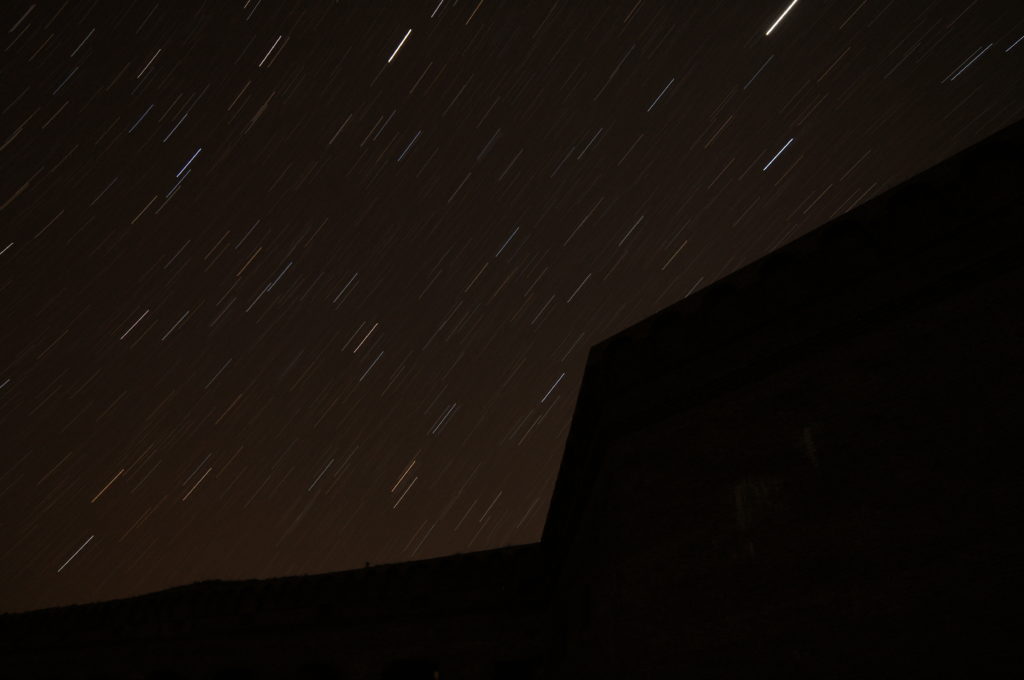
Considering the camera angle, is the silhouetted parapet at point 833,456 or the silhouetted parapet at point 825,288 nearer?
the silhouetted parapet at point 833,456

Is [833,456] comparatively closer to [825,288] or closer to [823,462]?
[823,462]

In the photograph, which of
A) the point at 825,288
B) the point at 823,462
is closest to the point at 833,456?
the point at 823,462

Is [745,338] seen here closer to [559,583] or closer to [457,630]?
[559,583]

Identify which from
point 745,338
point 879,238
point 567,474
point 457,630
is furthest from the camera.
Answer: point 457,630

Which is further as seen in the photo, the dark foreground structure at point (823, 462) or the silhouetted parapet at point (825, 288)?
the silhouetted parapet at point (825, 288)

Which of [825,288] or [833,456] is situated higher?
[825,288]

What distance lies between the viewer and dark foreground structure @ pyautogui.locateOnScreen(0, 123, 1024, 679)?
18.6 ft

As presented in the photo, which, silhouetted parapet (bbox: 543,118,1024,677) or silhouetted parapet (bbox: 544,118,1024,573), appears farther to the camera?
silhouetted parapet (bbox: 544,118,1024,573)

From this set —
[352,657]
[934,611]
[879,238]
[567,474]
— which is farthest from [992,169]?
[352,657]

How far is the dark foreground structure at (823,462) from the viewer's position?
568 centimetres

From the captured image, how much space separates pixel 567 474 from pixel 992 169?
20.9 feet

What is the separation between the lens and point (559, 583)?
10.5m

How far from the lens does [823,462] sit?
22.0ft

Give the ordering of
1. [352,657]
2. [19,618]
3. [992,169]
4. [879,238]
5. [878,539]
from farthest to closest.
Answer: [19,618]
[352,657]
[879,238]
[992,169]
[878,539]
